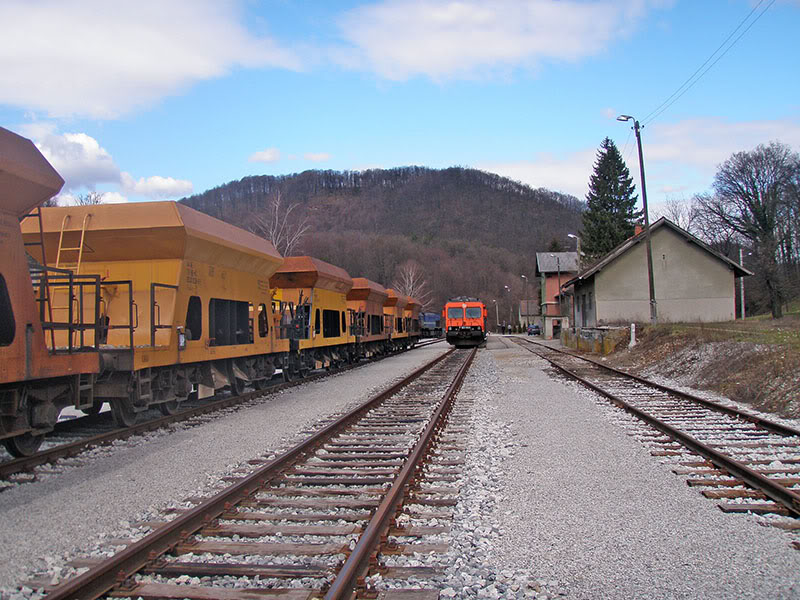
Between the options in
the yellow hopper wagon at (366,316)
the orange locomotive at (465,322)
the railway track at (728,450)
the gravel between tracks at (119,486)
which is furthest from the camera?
the orange locomotive at (465,322)

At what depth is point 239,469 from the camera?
7227 mm

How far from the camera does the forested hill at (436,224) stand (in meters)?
102

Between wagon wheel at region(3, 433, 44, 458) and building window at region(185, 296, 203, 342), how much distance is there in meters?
3.53

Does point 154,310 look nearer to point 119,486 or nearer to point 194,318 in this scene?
point 194,318

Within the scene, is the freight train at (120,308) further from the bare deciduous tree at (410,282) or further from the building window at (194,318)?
the bare deciduous tree at (410,282)

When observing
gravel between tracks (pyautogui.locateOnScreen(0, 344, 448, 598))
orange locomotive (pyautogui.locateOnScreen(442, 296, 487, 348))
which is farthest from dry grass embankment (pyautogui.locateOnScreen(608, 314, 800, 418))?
orange locomotive (pyautogui.locateOnScreen(442, 296, 487, 348))

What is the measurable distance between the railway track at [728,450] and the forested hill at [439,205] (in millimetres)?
104493

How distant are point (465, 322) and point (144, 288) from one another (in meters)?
31.8

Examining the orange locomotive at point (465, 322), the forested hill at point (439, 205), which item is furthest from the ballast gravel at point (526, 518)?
the forested hill at point (439, 205)

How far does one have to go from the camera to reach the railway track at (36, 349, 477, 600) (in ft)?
12.9

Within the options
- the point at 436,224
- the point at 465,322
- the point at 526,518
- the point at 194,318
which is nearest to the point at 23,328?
the point at 194,318

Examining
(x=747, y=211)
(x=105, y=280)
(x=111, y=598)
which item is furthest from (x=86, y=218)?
(x=747, y=211)

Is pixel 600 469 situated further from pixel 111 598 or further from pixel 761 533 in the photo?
pixel 111 598

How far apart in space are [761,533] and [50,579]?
16.6 ft
